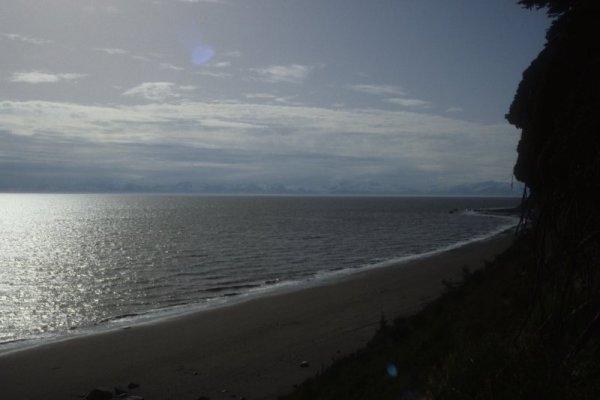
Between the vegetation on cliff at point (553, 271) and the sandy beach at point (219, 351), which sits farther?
the sandy beach at point (219, 351)

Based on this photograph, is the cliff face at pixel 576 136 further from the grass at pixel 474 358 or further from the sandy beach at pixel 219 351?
the sandy beach at pixel 219 351

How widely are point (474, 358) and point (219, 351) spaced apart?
14.4 meters

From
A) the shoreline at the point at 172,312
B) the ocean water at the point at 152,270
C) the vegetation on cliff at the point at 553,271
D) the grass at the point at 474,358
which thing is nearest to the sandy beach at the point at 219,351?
the shoreline at the point at 172,312

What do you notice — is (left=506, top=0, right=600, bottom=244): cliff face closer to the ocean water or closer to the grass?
the grass

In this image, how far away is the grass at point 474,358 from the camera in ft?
16.8

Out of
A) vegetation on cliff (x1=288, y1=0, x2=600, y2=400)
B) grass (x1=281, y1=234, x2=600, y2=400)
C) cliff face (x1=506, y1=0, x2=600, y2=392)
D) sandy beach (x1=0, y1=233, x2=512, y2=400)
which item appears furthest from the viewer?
sandy beach (x1=0, y1=233, x2=512, y2=400)

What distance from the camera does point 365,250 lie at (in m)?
56.2

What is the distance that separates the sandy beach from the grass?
2742mm

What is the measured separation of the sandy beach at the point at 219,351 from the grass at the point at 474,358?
108 inches

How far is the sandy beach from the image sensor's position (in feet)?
50.0

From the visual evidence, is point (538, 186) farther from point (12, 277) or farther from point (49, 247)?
point (49, 247)

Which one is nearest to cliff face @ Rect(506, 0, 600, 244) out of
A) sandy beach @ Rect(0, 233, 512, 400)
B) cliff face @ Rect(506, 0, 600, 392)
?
cliff face @ Rect(506, 0, 600, 392)

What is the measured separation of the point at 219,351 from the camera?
19062mm

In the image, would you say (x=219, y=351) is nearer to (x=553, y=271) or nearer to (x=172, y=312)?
(x=172, y=312)
